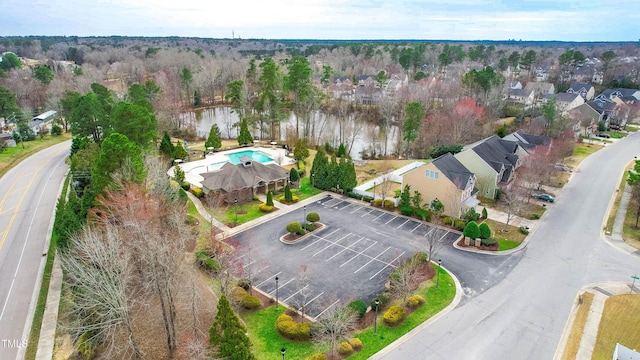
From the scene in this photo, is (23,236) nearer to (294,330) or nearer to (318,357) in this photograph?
(294,330)

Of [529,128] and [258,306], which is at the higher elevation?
[529,128]

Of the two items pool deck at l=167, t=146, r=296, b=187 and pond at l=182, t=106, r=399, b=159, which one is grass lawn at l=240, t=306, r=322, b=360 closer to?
pool deck at l=167, t=146, r=296, b=187

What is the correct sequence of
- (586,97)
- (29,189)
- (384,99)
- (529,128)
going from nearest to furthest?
(29,189), (529,128), (384,99), (586,97)

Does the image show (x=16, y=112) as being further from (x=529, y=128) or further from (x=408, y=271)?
(x=529, y=128)

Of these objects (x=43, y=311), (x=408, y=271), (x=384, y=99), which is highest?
(x=384, y=99)

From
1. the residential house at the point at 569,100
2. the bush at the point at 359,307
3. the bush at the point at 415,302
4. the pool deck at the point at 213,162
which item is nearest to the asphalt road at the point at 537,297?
the bush at the point at 415,302

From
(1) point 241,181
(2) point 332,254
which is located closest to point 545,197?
(2) point 332,254

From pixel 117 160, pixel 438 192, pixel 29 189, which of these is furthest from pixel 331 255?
pixel 29 189

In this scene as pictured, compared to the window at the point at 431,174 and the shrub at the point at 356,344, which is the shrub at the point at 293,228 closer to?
the shrub at the point at 356,344
